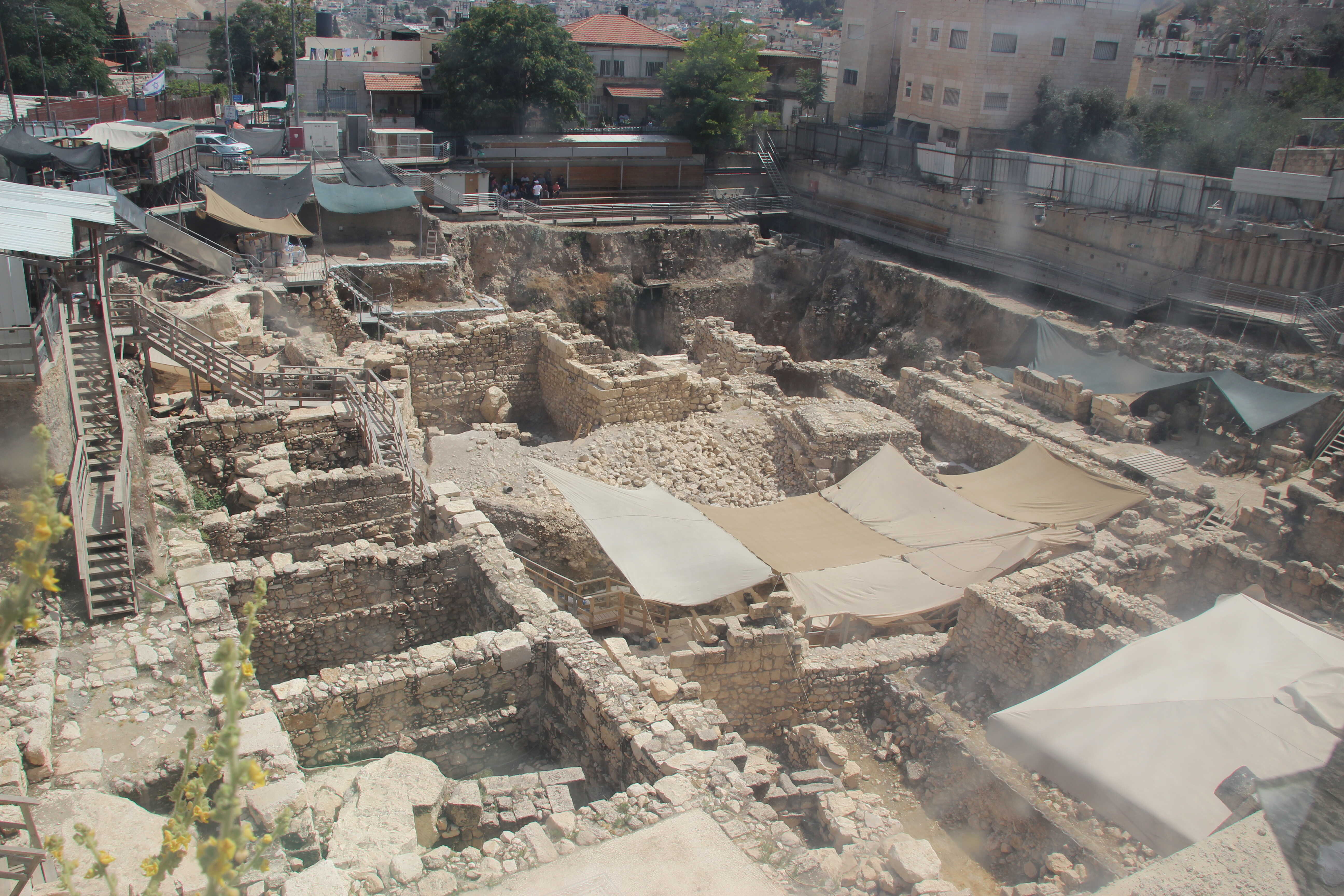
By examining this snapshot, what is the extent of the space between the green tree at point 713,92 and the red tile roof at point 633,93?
3.69m

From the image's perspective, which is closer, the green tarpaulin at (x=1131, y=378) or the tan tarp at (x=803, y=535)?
the tan tarp at (x=803, y=535)

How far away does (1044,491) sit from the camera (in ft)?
43.1

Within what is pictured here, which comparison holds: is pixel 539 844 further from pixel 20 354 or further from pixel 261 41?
pixel 261 41

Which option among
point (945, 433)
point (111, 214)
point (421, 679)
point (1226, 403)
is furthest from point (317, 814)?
point (1226, 403)

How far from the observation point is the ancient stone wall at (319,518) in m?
9.63

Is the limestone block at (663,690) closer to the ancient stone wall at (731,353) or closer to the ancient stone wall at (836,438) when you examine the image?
the ancient stone wall at (836,438)

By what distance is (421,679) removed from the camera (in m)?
7.46

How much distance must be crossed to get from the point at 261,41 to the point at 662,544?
53342 millimetres

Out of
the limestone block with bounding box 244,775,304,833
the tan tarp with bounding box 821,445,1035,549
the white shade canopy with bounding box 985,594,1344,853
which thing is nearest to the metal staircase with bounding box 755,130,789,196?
the tan tarp with bounding box 821,445,1035,549

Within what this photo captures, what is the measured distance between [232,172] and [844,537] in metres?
20.3

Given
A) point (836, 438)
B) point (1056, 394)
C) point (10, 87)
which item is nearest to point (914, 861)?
point (836, 438)

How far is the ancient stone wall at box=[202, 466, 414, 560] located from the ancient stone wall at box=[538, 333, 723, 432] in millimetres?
5754

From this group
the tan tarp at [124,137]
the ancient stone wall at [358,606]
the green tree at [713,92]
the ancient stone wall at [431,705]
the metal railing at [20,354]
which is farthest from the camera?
the green tree at [713,92]

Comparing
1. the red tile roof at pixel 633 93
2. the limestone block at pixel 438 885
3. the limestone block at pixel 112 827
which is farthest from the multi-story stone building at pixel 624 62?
the limestone block at pixel 438 885
